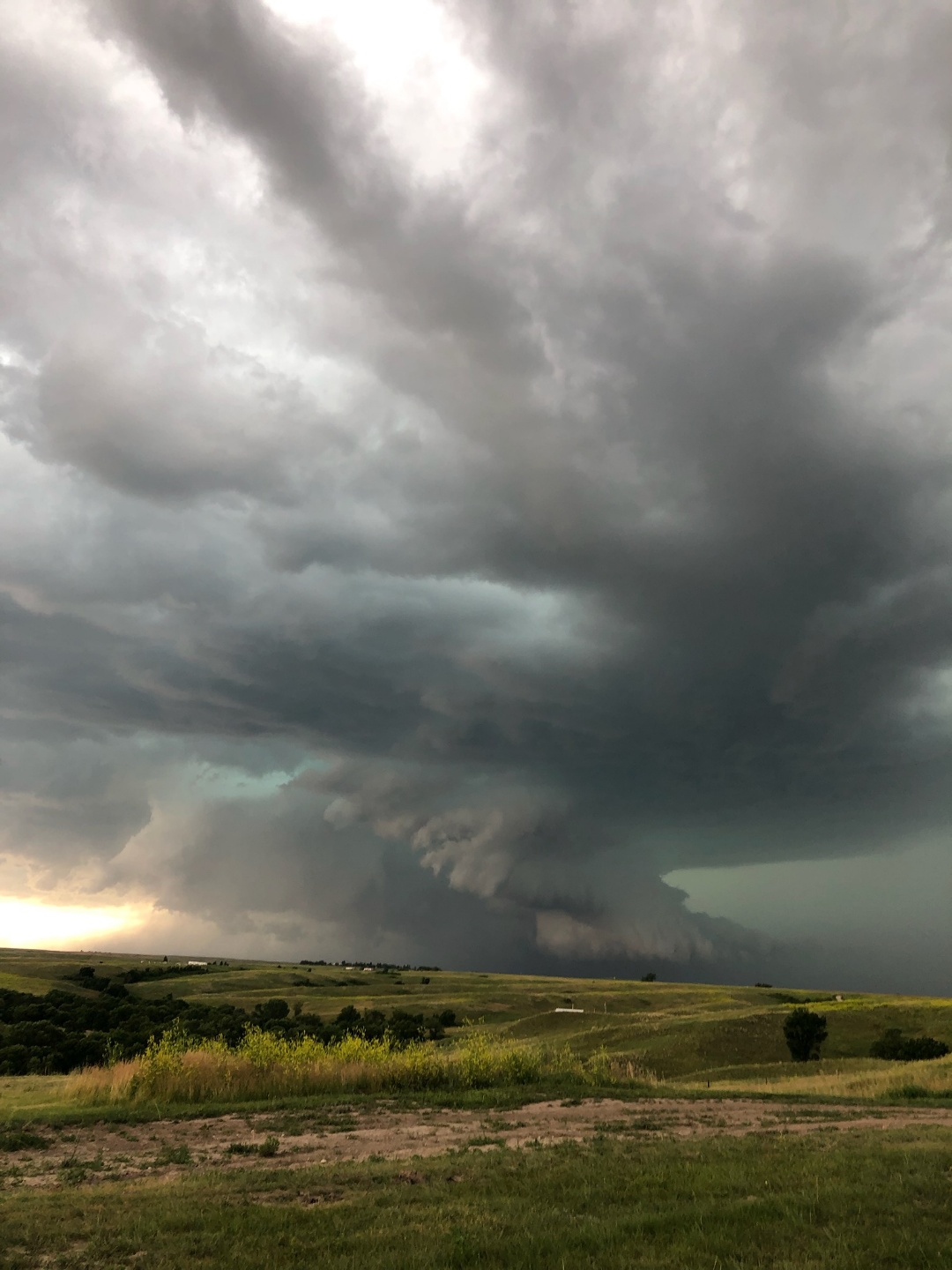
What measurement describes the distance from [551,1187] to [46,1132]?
16071mm

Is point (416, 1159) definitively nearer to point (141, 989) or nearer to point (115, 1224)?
point (115, 1224)

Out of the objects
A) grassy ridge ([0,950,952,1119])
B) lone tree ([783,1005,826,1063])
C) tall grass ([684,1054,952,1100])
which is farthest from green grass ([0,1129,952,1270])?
lone tree ([783,1005,826,1063])

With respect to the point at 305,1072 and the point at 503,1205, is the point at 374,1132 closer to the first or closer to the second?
the point at 305,1072

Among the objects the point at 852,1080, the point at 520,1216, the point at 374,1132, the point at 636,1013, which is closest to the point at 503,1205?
the point at 520,1216

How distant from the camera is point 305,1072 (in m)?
30.0

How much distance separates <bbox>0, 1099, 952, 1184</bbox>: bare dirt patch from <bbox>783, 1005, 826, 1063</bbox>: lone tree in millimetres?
28186

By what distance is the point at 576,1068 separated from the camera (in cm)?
3366

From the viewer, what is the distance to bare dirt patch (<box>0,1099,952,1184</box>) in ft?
57.2

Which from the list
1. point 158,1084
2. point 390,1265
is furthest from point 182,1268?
point 158,1084

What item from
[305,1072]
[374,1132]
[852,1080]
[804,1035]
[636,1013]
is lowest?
[852,1080]

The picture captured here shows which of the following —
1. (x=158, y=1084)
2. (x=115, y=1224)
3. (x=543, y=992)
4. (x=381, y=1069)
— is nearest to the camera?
(x=115, y=1224)

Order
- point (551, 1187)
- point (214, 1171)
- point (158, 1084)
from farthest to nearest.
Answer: point (158, 1084), point (214, 1171), point (551, 1187)

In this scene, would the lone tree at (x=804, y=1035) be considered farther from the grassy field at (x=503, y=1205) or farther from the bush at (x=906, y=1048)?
the grassy field at (x=503, y=1205)

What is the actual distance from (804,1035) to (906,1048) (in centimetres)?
748
